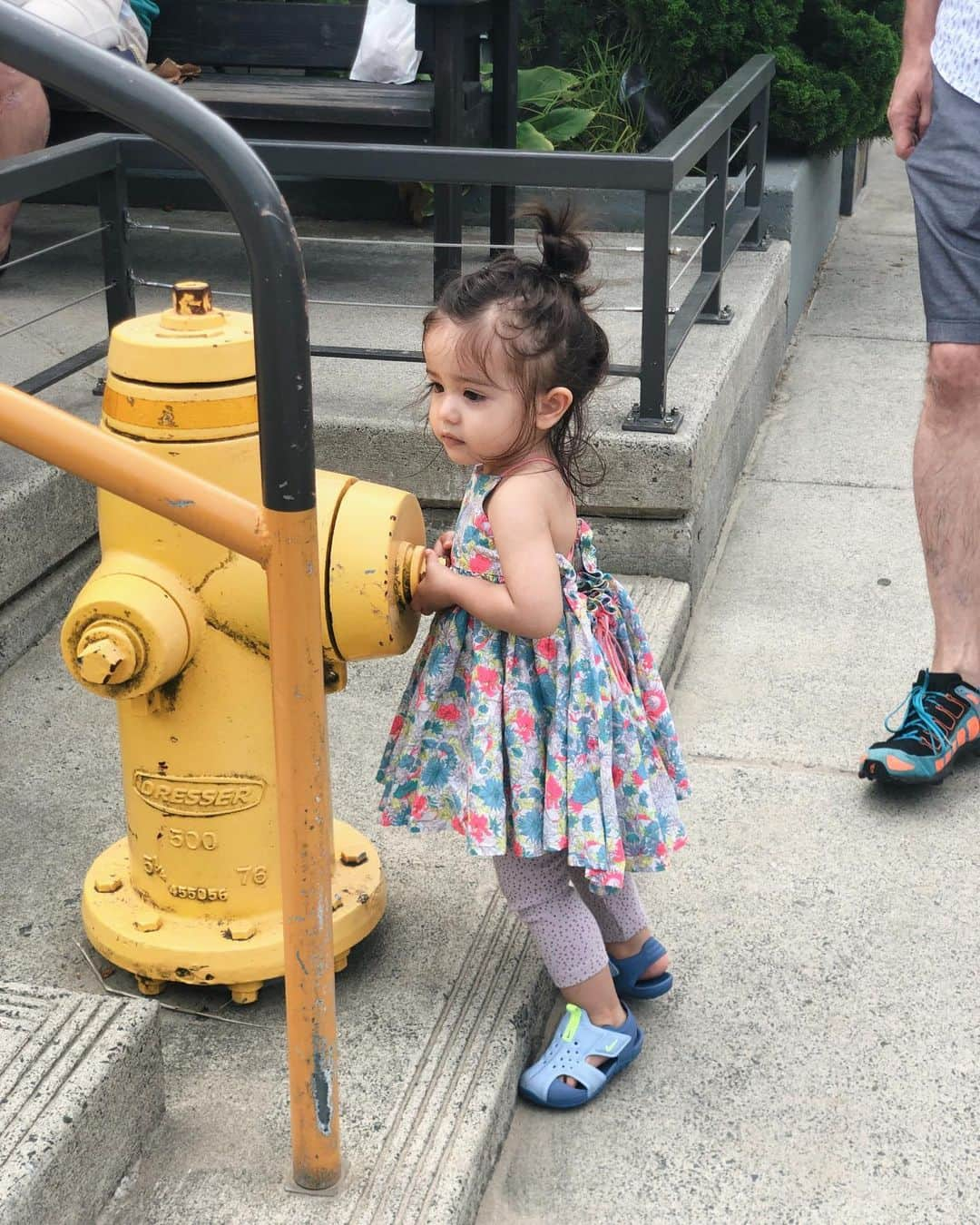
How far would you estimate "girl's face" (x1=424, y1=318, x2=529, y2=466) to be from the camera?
6.56 ft

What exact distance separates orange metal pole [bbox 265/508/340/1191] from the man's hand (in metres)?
2.12

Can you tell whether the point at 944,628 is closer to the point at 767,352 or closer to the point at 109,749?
the point at 109,749

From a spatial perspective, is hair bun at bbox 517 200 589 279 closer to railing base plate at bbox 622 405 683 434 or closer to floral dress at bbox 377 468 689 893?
floral dress at bbox 377 468 689 893

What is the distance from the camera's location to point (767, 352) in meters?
5.21

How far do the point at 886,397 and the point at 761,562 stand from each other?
1496 millimetres

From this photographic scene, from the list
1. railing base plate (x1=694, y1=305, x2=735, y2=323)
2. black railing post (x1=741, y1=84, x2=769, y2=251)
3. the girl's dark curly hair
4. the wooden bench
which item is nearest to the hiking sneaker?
the girl's dark curly hair

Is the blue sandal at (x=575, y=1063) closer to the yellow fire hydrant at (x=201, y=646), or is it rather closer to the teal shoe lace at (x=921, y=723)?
the yellow fire hydrant at (x=201, y=646)

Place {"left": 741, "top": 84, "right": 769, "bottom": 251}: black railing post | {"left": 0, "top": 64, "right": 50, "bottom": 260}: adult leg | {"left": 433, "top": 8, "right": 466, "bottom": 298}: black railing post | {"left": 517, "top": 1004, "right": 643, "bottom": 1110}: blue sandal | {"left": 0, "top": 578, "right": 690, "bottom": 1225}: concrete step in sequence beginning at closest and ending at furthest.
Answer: {"left": 0, "top": 578, "right": 690, "bottom": 1225}: concrete step
{"left": 517, "top": 1004, "right": 643, "bottom": 1110}: blue sandal
{"left": 433, "top": 8, "right": 466, "bottom": 298}: black railing post
{"left": 0, "top": 64, "right": 50, "bottom": 260}: adult leg
{"left": 741, "top": 84, "right": 769, "bottom": 251}: black railing post

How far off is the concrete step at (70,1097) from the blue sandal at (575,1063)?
1.83 feet

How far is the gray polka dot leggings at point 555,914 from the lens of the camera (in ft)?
7.23

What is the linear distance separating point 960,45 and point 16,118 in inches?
Answer: 114

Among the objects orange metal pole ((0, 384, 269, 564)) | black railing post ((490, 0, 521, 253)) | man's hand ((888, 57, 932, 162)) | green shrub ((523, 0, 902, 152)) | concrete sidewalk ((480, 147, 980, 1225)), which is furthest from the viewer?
green shrub ((523, 0, 902, 152))

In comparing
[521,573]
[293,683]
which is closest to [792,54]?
[521,573]

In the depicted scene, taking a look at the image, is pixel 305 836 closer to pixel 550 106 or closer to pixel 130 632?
pixel 130 632
